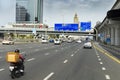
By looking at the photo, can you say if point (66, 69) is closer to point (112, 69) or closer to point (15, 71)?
point (112, 69)


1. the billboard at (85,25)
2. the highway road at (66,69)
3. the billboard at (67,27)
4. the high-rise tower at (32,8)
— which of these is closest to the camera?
the highway road at (66,69)

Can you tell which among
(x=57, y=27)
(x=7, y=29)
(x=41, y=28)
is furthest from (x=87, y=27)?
(x=7, y=29)

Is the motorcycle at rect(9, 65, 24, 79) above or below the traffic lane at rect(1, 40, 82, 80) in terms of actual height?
above

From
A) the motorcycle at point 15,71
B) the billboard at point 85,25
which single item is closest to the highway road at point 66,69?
the motorcycle at point 15,71

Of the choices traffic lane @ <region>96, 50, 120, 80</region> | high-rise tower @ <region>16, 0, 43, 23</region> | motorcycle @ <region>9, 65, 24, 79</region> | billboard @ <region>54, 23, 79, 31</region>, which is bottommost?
traffic lane @ <region>96, 50, 120, 80</region>

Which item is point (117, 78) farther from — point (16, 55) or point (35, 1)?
point (35, 1)

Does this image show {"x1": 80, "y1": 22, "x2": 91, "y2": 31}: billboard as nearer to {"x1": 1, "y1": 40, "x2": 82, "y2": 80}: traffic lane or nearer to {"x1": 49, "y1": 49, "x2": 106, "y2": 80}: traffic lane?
{"x1": 1, "y1": 40, "x2": 82, "y2": 80}: traffic lane

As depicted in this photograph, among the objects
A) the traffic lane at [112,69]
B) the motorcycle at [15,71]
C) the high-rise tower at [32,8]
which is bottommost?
the traffic lane at [112,69]

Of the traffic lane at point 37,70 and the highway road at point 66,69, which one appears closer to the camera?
the traffic lane at point 37,70

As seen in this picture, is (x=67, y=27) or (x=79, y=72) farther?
(x=67, y=27)

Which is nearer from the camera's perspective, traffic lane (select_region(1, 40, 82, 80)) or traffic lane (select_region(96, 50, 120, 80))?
traffic lane (select_region(1, 40, 82, 80))

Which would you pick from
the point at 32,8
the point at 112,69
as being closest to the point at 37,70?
the point at 112,69

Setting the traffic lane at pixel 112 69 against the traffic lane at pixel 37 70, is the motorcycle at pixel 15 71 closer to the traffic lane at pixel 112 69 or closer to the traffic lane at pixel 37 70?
the traffic lane at pixel 37 70

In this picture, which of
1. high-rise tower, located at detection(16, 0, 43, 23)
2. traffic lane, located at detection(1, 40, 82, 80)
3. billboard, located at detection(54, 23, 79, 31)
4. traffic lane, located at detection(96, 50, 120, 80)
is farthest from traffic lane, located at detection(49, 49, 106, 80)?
high-rise tower, located at detection(16, 0, 43, 23)
